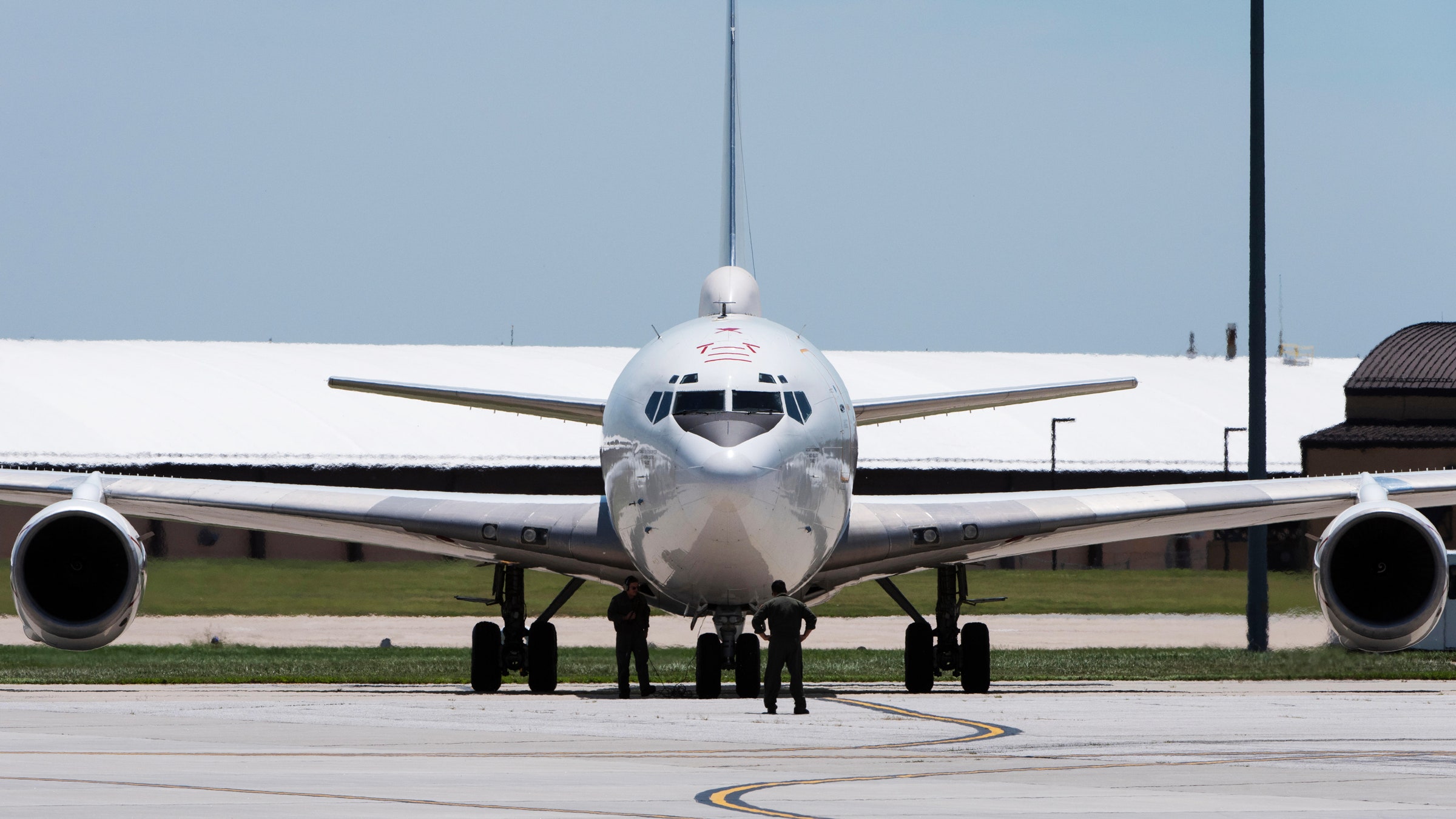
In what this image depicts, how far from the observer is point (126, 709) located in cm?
1906

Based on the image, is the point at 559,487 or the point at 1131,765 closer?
the point at 1131,765

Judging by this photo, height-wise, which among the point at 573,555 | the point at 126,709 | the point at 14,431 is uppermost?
the point at 14,431

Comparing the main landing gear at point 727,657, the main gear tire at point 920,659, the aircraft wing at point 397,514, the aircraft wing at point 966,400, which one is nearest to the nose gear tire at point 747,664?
the main landing gear at point 727,657

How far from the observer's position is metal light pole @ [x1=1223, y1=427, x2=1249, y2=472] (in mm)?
65562

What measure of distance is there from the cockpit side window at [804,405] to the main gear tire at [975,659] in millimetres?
3864

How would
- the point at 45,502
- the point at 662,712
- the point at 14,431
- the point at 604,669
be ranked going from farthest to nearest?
the point at 14,431 < the point at 604,669 < the point at 45,502 < the point at 662,712

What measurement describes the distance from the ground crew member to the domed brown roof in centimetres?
4241

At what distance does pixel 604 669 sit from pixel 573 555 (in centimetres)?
709

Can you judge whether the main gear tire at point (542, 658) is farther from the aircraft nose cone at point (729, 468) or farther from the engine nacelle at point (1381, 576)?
the engine nacelle at point (1381, 576)

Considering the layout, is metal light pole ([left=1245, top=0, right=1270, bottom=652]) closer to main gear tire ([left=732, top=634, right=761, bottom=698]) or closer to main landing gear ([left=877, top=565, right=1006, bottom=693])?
main landing gear ([left=877, top=565, right=1006, bottom=693])

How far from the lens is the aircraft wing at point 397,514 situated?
22188 mm

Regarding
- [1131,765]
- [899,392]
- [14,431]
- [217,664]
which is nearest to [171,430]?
[14,431]

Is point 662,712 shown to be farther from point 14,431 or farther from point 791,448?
point 14,431

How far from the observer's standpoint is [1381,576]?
857 inches
